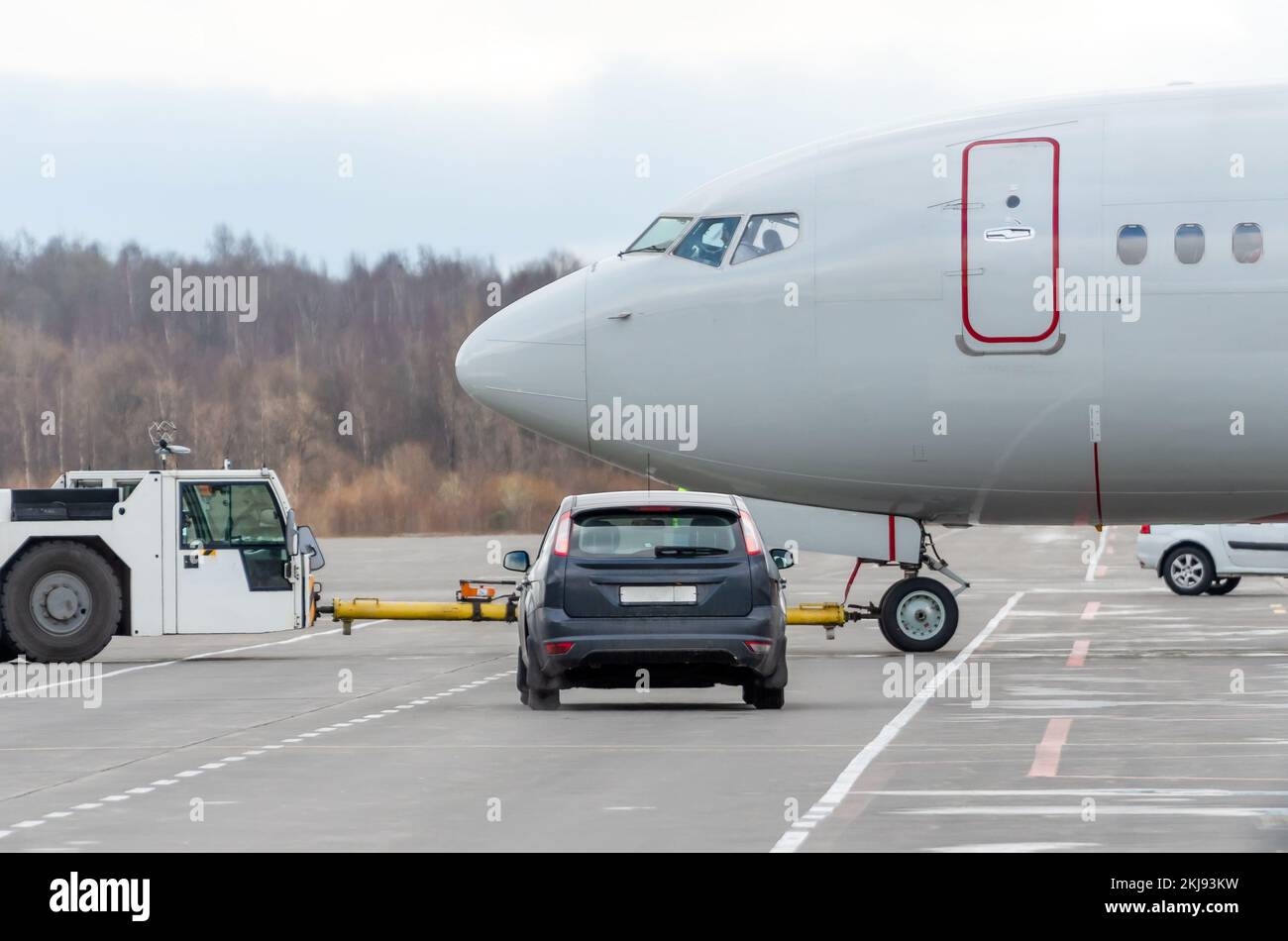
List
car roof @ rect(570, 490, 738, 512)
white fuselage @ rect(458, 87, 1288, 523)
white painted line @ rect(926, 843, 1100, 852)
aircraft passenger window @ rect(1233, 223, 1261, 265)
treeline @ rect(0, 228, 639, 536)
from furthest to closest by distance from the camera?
treeline @ rect(0, 228, 639, 536) → white fuselage @ rect(458, 87, 1288, 523) → aircraft passenger window @ rect(1233, 223, 1261, 265) → car roof @ rect(570, 490, 738, 512) → white painted line @ rect(926, 843, 1100, 852)

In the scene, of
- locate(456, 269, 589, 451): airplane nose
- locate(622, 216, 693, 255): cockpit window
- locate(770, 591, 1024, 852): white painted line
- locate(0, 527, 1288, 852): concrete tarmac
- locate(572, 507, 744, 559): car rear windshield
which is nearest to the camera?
locate(770, 591, 1024, 852): white painted line

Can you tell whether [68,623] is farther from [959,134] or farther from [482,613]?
[959,134]

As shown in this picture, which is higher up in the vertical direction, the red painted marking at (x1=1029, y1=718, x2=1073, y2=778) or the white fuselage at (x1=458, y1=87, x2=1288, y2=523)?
the white fuselage at (x1=458, y1=87, x2=1288, y2=523)

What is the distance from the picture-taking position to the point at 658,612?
15516mm

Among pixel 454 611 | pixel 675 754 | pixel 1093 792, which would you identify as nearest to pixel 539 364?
pixel 454 611

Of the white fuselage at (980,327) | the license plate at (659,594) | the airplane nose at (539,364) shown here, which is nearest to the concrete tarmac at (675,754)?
the license plate at (659,594)

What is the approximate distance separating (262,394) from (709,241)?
57501 millimetres

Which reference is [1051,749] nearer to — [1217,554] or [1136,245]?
[1136,245]

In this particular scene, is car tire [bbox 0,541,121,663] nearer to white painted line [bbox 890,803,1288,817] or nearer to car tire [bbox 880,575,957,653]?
car tire [bbox 880,575,957,653]

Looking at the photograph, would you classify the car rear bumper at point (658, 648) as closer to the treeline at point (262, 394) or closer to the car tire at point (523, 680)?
the car tire at point (523, 680)

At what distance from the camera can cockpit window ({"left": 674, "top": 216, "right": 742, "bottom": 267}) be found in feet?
69.0

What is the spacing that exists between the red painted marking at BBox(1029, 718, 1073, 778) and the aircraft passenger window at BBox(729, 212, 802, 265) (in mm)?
6927

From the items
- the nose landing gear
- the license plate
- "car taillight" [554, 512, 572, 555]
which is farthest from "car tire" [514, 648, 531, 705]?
the nose landing gear

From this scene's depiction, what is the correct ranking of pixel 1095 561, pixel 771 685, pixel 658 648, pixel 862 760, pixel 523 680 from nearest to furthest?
pixel 862 760 < pixel 658 648 < pixel 771 685 < pixel 523 680 < pixel 1095 561
